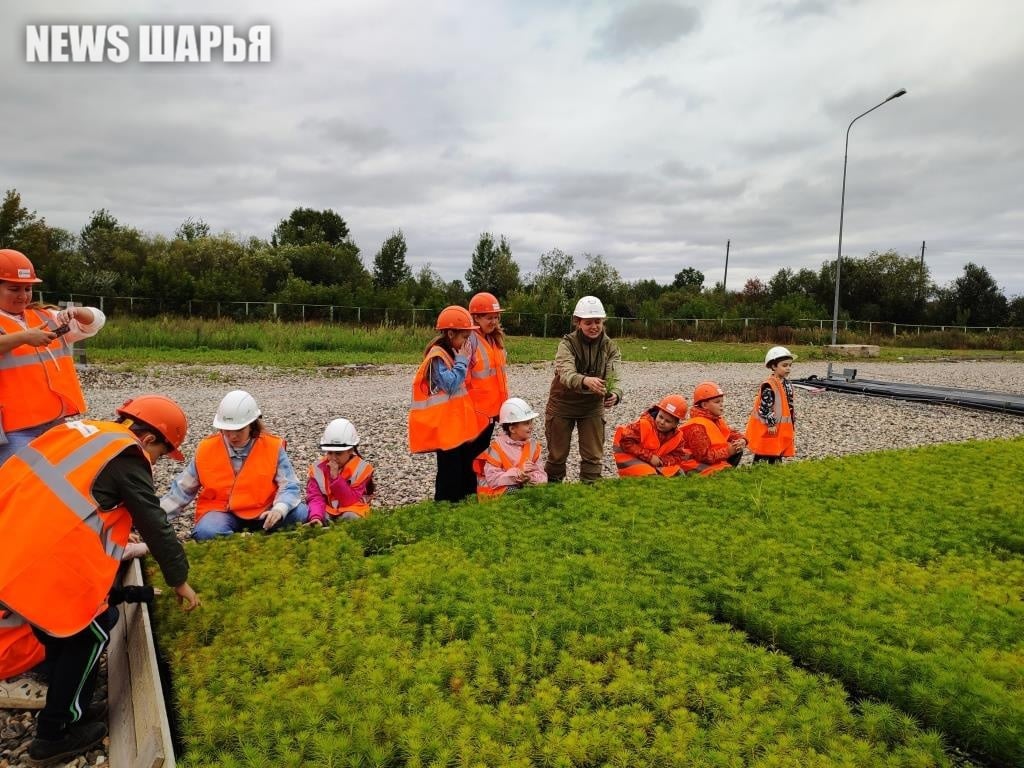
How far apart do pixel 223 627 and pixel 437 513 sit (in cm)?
209

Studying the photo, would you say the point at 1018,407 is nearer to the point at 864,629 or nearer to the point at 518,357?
the point at 864,629

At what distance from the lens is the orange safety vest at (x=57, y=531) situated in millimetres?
2885

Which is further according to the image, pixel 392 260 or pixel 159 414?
pixel 392 260

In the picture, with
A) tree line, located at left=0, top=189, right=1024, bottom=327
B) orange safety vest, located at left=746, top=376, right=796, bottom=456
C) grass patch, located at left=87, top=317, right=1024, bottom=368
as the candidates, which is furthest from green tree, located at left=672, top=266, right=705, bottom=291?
orange safety vest, located at left=746, top=376, right=796, bottom=456

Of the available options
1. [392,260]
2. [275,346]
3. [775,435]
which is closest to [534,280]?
[392,260]

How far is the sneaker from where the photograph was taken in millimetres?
2982

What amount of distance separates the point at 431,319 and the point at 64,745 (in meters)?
30.1

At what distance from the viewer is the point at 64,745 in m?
Result: 3.01

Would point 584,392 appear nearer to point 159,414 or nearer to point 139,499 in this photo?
point 159,414

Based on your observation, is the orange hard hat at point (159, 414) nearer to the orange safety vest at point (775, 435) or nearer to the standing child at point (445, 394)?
the standing child at point (445, 394)

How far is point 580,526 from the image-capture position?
5387 millimetres

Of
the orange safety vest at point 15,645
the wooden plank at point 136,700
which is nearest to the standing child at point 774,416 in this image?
the wooden plank at point 136,700

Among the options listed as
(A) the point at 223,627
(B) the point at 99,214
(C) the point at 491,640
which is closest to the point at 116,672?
(A) the point at 223,627

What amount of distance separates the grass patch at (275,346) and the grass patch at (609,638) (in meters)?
16.5
